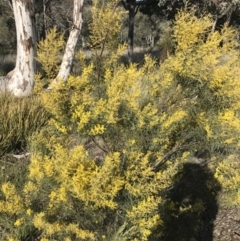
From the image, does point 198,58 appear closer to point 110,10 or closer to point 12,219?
point 110,10

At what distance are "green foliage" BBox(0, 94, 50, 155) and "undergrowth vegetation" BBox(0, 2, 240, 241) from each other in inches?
74.3

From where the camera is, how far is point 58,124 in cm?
300

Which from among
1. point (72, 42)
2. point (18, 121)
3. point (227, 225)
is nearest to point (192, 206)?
point (227, 225)

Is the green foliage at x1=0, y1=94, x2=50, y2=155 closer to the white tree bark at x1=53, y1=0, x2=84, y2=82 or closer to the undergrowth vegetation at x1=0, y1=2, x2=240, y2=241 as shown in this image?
the white tree bark at x1=53, y1=0, x2=84, y2=82

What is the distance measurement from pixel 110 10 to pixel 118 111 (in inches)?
39.6

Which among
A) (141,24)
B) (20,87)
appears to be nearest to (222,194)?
(20,87)

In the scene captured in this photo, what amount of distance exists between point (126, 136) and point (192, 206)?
169 centimetres

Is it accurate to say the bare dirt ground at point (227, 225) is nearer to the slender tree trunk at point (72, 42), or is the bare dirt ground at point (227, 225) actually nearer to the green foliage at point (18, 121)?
the green foliage at point (18, 121)

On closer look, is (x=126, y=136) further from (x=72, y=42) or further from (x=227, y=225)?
(x=72, y=42)

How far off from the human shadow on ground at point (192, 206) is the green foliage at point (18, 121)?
2189mm

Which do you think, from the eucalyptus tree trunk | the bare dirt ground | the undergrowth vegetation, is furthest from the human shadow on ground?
the eucalyptus tree trunk

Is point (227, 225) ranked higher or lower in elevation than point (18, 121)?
lower

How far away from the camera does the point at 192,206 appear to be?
14.2ft

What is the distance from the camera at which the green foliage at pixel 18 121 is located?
5.32 meters
